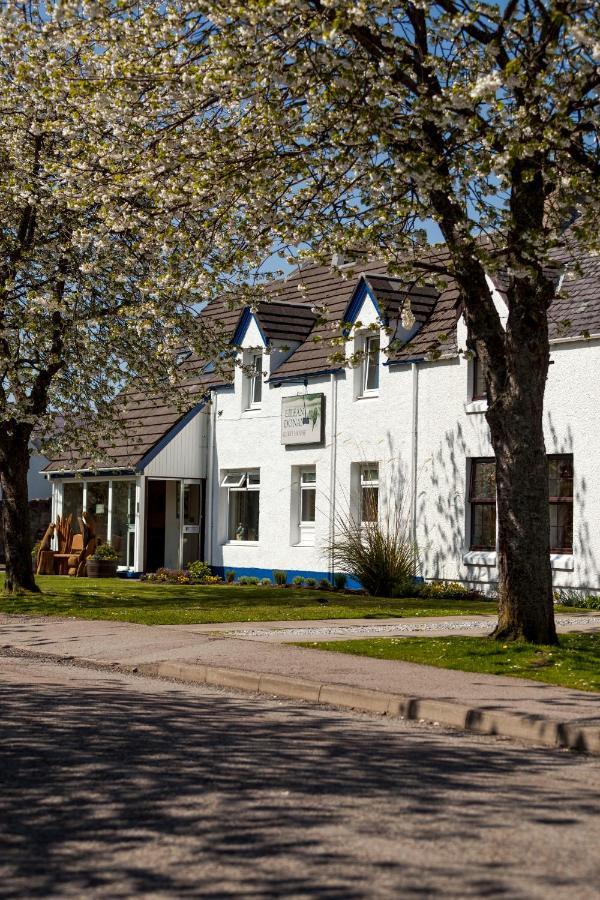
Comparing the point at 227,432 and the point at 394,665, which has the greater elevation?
the point at 227,432

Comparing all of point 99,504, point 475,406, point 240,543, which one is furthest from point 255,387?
point 475,406

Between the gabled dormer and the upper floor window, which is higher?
the gabled dormer

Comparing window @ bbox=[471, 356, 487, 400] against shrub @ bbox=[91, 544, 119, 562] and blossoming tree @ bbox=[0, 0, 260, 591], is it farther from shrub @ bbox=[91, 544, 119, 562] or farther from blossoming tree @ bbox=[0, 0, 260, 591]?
shrub @ bbox=[91, 544, 119, 562]

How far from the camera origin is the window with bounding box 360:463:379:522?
28406 mm

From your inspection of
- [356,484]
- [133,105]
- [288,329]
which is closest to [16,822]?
[133,105]

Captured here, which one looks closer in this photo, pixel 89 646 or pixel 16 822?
pixel 16 822

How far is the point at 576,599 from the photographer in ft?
75.7

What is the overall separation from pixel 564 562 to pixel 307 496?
8.94 meters

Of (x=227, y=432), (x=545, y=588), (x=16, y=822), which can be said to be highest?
(x=227, y=432)

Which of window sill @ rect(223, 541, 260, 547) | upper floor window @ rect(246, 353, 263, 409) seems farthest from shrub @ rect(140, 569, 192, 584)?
upper floor window @ rect(246, 353, 263, 409)

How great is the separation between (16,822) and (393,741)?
349 cm

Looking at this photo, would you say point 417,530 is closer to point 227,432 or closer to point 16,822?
point 227,432

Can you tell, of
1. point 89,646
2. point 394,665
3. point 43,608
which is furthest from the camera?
point 43,608

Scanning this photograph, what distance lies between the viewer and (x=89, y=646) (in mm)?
15484
